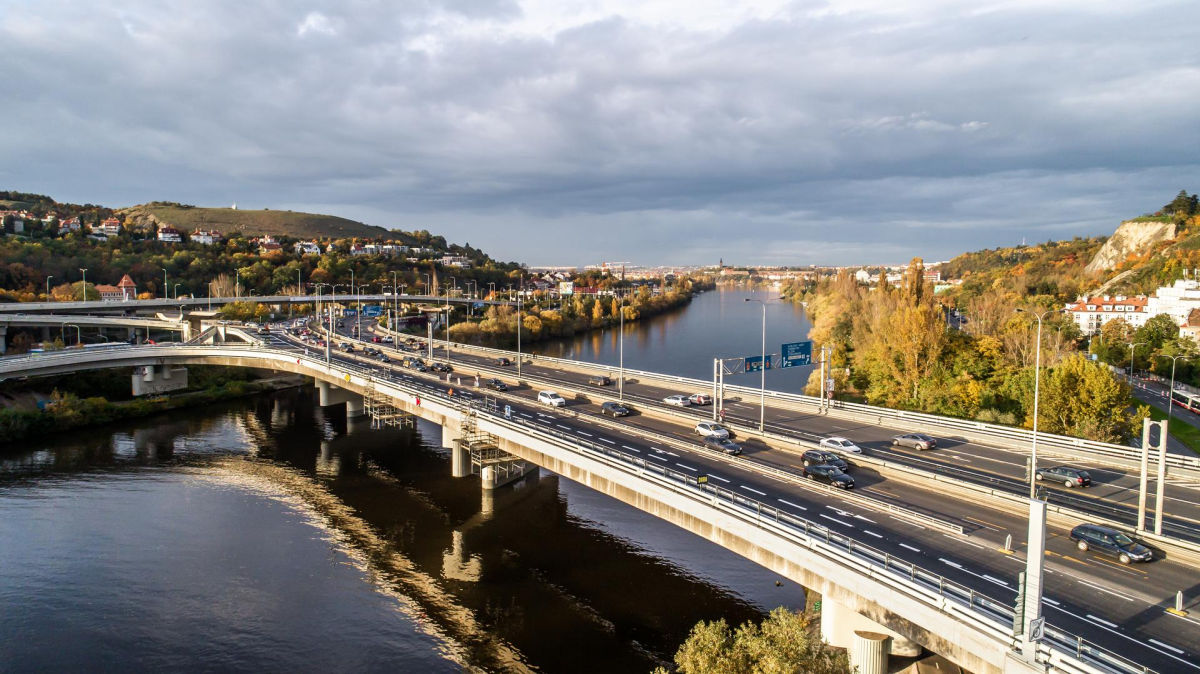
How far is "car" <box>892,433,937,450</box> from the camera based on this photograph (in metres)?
→ 33.9

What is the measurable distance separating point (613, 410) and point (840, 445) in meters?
15.0

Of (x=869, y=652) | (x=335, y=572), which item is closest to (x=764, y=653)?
(x=869, y=652)

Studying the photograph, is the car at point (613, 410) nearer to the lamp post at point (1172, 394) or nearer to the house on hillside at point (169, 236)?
the lamp post at point (1172, 394)

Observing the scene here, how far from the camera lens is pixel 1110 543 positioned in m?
20.6

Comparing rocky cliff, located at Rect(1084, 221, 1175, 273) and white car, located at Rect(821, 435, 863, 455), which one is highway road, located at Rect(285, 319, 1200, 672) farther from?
rocky cliff, located at Rect(1084, 221, 1175, 273)

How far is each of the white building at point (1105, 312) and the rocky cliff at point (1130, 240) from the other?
202ft

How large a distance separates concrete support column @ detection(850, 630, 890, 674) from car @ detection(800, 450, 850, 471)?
9.71m

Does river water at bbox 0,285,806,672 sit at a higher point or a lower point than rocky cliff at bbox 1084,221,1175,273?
lower

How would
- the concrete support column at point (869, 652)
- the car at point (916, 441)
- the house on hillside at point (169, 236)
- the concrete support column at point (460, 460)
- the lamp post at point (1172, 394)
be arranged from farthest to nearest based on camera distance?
the house on hillside at point (169, 236), the lamp post at point (1172, 394), the concrete support column at point (460, 460), the car at point (916, 441), the concrete support column at point (869, 652)

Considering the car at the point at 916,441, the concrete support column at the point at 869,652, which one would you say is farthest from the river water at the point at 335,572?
the car at the point at 916,441

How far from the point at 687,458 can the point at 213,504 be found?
31.5m

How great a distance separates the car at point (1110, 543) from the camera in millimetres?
20203

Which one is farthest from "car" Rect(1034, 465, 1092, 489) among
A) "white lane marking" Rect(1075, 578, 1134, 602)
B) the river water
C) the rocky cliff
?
the rocky cliff

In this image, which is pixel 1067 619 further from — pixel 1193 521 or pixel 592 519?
pixel 592 519
